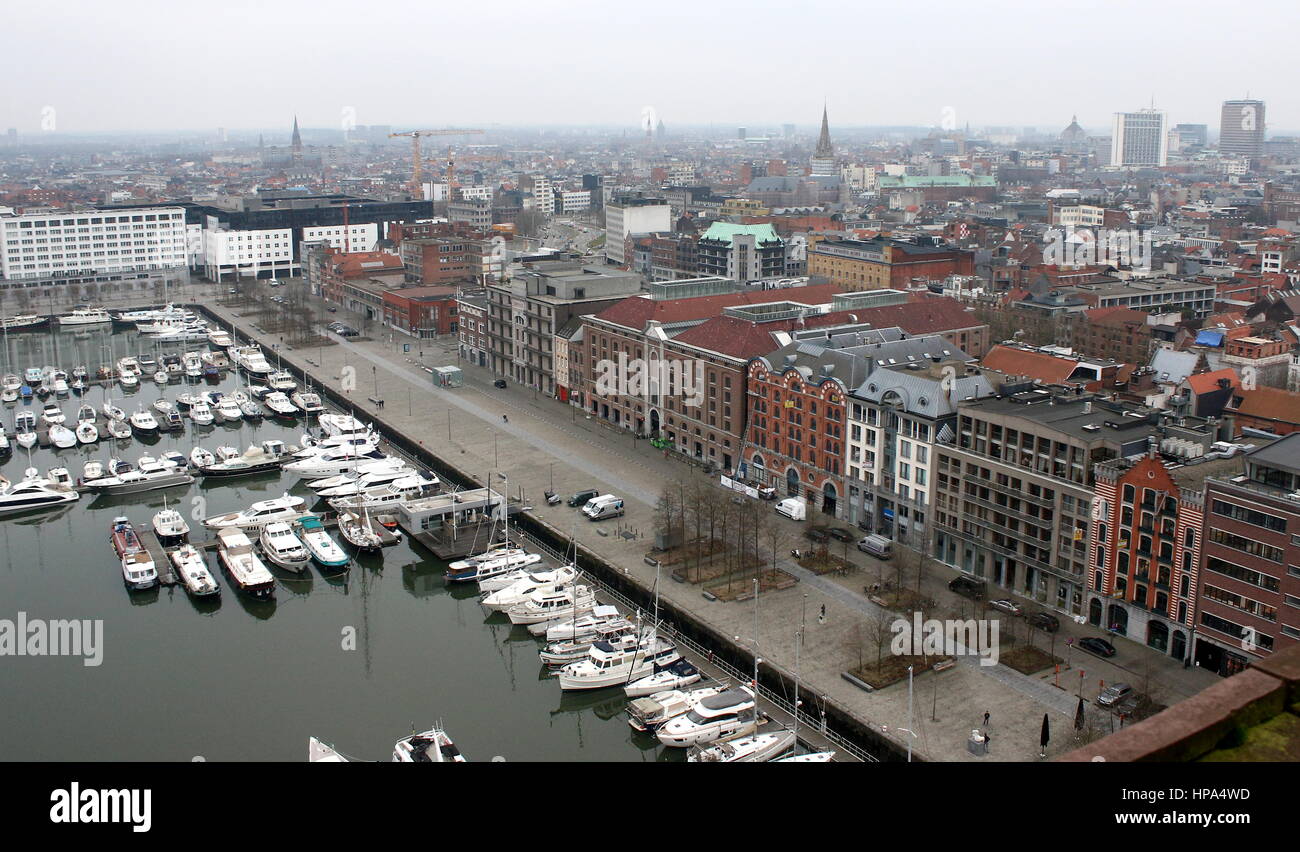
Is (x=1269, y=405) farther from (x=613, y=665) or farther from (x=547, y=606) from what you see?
(x=547, y=606)

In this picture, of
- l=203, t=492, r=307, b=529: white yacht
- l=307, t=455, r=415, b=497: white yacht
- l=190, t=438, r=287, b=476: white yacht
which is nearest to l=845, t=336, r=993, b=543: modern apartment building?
l=307, t=455, r=415, b=497: white yacht

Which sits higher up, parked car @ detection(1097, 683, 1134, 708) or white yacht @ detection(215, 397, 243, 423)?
white yacht @ detection(215, 397, 243, 423)

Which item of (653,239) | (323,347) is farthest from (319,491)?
(653,239)

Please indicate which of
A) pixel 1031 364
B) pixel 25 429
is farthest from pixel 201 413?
pixel 1031 364

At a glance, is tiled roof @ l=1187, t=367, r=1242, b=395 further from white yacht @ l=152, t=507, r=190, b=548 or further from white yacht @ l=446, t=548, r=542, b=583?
white yacht @ l=152, t=507, r=190, b=548

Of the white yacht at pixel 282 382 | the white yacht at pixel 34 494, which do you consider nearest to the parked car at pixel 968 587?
the white yacht at pixel 34 494

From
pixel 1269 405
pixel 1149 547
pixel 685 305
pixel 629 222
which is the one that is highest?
pixel 629 222

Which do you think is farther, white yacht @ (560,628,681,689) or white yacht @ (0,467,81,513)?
white yacht @ (0,467,81,513)
